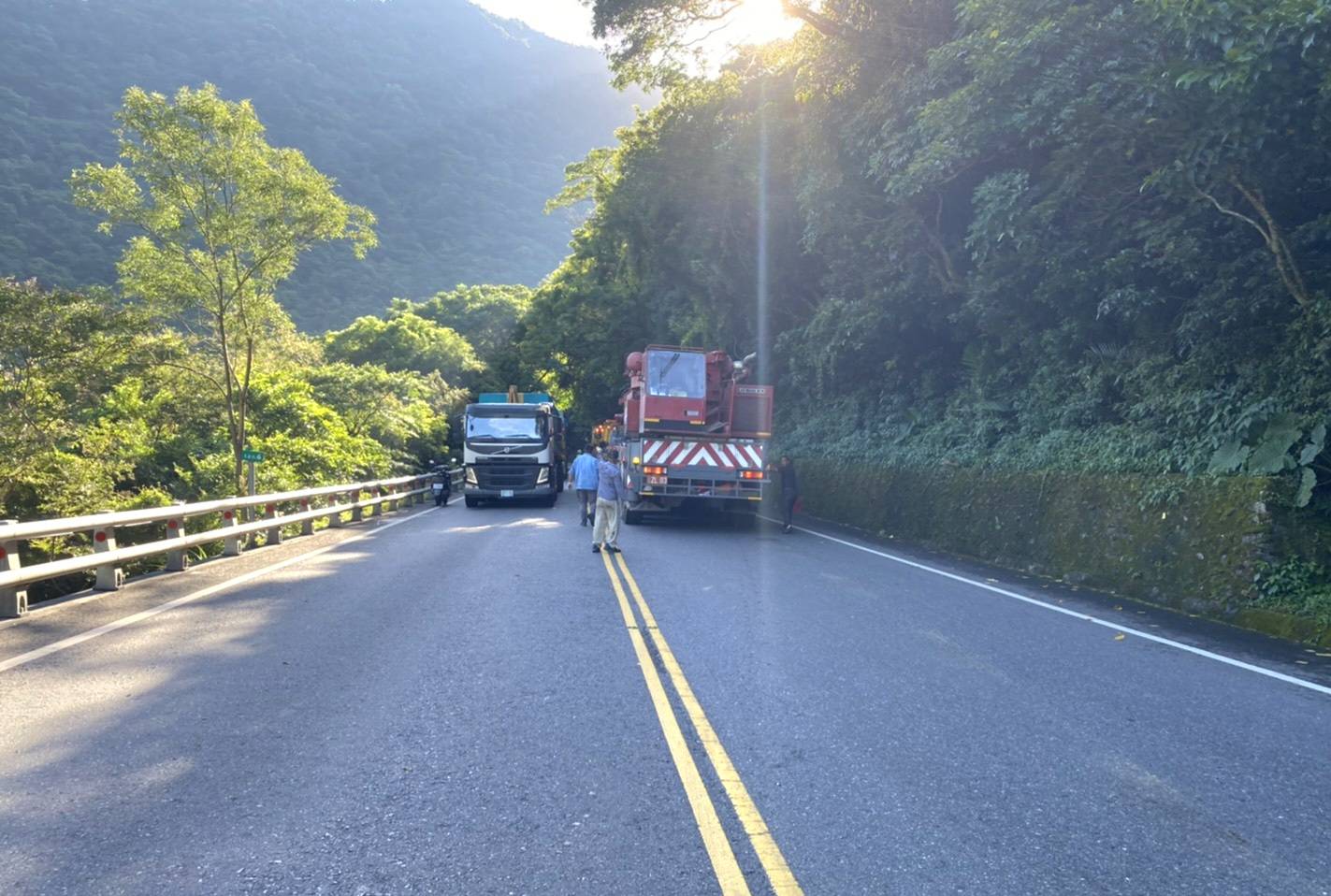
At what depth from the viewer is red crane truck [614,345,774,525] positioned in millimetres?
20922

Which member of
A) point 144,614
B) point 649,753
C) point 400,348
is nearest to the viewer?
point 649,753

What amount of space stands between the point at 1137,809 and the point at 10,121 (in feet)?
274

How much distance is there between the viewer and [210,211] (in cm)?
2177

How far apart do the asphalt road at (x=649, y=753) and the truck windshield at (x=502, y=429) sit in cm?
1783

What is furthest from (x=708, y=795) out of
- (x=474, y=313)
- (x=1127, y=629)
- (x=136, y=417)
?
(x=474, y=313)

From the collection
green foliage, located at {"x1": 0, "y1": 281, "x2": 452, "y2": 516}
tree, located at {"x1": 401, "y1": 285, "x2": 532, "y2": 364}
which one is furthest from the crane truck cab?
tree, located at {"x1": 401, "y1": 285, "x2": 532, "y2": 364}

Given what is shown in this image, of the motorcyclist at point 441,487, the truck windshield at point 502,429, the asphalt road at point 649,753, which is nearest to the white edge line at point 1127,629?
the asphalt road at point 649,753

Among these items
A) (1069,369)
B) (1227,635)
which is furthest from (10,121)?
(1227,635)

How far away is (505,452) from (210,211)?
→ 393 inches

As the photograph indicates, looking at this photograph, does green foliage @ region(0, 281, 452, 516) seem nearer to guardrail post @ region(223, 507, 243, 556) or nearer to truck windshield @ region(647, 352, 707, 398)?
guardrail post @ region(223, 507, 243, 556)

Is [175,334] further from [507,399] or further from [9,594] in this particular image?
[9,594]

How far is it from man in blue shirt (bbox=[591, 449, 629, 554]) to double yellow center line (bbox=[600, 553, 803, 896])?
759 centimetres

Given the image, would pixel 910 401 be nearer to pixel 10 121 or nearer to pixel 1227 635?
pixel 1227 635

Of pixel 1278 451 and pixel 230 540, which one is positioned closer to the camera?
pixel 1278 451
